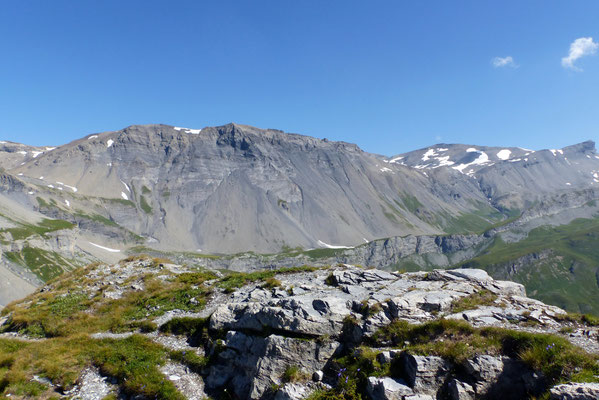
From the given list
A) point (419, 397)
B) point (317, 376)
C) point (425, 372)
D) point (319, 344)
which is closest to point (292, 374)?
point (317, 376)

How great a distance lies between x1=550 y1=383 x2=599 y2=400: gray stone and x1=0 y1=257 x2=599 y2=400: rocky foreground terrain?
4 cm

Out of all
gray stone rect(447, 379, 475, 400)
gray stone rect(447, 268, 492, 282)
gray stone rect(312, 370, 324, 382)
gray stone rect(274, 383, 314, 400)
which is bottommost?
gray stone rect(274, 383, 314, 400)

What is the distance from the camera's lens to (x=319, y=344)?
1677 cm

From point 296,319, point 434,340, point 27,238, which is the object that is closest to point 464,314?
point 434,340

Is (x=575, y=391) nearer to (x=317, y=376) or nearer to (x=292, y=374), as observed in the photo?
(x=317, y=376)

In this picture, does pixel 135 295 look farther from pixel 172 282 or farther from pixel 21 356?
pixel 21 356

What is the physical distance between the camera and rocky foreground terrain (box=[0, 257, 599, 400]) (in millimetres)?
12938

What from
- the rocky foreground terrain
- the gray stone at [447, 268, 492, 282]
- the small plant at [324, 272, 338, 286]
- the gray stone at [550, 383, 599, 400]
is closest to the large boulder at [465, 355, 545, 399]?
the rocky foreground terrain

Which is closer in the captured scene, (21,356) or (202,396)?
(202,396)

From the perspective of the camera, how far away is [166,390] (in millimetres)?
16078

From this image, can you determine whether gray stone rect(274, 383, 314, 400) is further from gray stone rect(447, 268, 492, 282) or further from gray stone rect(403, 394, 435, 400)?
gray stone rect(447, 268, 492, 282)

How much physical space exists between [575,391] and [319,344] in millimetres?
10054

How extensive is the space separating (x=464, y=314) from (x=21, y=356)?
23.8m

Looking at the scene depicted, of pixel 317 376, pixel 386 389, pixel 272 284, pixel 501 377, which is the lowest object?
pixel 317 376
